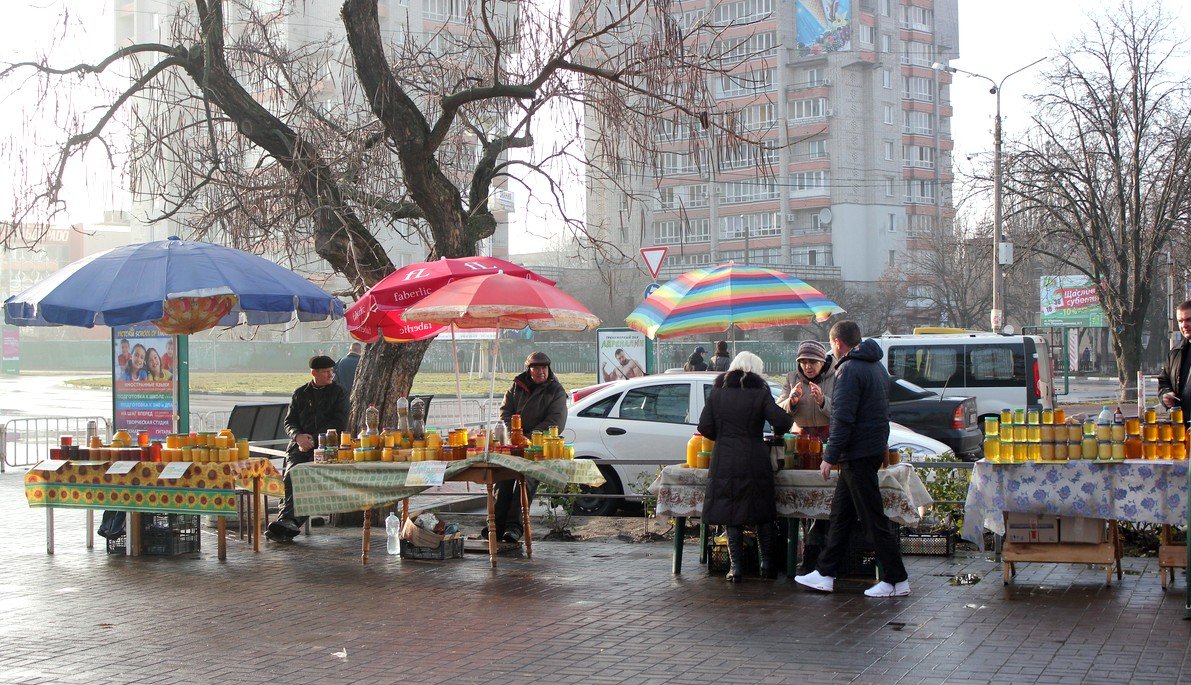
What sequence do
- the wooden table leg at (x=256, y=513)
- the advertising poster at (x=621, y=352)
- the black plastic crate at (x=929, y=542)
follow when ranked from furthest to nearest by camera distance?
1. the advertising poster at (x=621, y=352)
2. the wooden table leg at (x=256, y=513)
3. the black plastic crate at (x=929, y=542)

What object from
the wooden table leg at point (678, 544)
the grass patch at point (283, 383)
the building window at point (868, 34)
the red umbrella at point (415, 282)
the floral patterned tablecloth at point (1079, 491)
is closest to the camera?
the floral patterned tablecloth at point (1079, 491)

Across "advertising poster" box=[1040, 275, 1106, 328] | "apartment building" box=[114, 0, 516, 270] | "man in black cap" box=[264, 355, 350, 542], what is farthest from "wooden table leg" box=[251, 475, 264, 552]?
"advertising poster" box=[1040, 275, 1106, 328]

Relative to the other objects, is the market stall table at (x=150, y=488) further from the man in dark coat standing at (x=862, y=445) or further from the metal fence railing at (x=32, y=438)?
the metal fence railing at (x=32, y=438)

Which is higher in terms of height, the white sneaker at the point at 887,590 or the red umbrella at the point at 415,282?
the red umbrella at the point at 415,282

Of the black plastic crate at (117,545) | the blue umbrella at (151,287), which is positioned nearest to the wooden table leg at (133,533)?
the black plastic crate at (117,545)

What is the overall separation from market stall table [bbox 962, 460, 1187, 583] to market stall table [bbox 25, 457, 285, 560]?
6.47m

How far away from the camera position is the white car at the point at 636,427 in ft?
44.7

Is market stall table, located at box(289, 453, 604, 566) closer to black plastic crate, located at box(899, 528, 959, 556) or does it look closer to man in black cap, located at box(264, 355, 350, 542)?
man in black cap, located at box(264, 355, 350, 542)

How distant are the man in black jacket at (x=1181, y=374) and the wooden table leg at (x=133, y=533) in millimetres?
9382

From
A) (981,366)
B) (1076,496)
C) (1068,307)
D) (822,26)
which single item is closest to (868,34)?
(822,26)

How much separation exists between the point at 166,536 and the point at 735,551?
567 centimetres

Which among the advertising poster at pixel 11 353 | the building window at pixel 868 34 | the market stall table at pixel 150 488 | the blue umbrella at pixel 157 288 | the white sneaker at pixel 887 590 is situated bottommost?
the white sneaker at pixel 887 590

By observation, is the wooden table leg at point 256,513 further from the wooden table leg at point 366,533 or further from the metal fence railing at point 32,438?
the metal fence railing at point 32,438

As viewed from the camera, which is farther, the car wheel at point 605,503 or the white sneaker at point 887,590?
the car wheel at point 605,503
